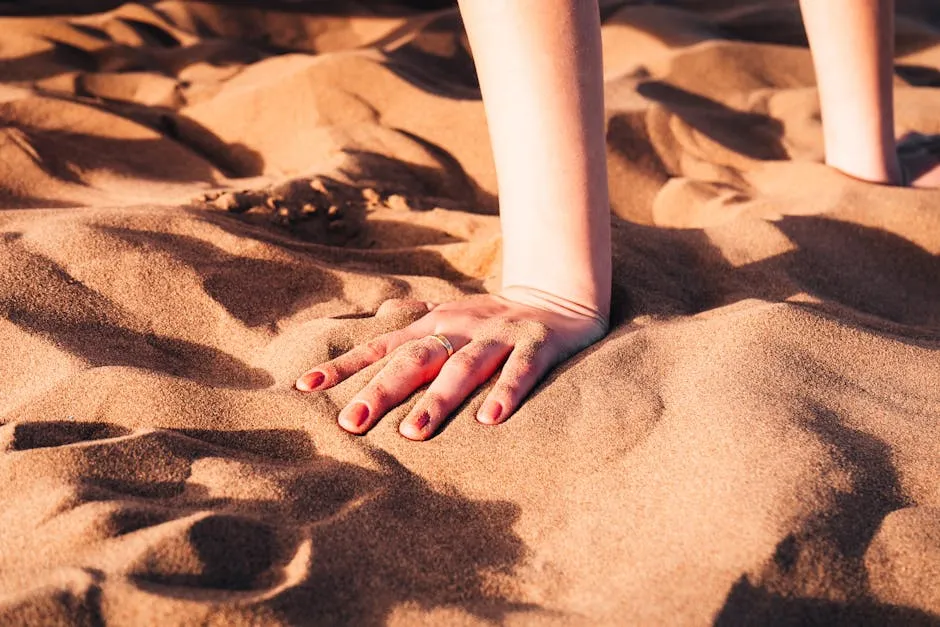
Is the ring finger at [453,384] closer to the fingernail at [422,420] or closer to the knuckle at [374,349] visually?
the fingernail at [422,420]

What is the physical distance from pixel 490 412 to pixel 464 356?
139 millimetres

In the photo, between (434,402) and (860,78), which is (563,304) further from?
(860,78)

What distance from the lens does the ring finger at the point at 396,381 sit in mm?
1162

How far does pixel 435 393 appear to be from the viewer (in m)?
1.21

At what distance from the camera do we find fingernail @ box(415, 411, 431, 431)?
1138 mm

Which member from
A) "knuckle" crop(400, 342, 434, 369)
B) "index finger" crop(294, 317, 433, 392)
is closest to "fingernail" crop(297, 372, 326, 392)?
"index finger" crop(294, 317, 433, 392)

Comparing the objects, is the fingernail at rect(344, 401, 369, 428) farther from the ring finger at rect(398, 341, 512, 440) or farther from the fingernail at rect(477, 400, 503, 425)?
the fingernail at rect(477, 400, 503, 425)

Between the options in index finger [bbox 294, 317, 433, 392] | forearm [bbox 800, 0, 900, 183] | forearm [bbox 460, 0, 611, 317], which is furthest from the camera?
forearm [bbox 800, 0, 900, 183]

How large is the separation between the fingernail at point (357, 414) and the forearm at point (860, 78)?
5.39 ft

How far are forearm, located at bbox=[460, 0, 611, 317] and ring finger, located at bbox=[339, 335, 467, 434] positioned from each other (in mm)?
247

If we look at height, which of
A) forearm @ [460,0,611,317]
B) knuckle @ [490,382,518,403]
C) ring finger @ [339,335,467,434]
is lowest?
knuckle @ [490,382,518,403]

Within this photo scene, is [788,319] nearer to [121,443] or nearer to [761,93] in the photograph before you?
[121,443]

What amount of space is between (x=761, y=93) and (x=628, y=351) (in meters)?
2.07

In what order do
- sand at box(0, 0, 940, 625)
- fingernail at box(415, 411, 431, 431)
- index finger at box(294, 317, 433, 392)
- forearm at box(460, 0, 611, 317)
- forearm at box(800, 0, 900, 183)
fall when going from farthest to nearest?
forearm at box(800, 0, 900, 183) → forearm at box(460, 0, 611, 317) → index finger at box(294, 317, 433, 392) → fingernail at box(415, 411, 431, 431) → sand at box(0, 0, 940, 625)
